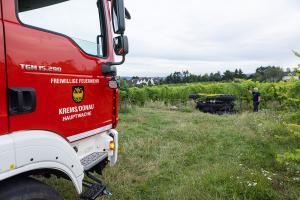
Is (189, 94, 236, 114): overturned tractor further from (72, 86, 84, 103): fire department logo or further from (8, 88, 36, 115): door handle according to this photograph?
(8, 88, 36, 115): door handle

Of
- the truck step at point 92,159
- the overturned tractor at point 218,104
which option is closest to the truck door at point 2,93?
the truck step at point 92,159

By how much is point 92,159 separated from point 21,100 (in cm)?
126

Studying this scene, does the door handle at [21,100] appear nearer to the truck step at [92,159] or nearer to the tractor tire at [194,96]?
the truck step at [92,159]

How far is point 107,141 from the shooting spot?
11.6 ft

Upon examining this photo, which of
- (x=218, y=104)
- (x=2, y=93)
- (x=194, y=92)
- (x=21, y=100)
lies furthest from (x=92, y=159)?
(x=194, y=92)

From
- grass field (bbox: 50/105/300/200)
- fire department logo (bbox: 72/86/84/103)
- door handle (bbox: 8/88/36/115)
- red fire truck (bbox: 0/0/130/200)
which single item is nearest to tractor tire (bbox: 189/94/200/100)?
grass field (bbox: 50/105/300/200)

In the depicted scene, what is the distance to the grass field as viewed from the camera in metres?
4.42

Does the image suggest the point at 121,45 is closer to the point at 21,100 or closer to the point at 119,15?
the point at 119,15

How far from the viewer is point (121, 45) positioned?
3.33m

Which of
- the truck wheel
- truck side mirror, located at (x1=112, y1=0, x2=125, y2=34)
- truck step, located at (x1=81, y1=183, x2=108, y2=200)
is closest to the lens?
the truck wheel

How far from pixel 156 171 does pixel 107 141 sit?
225 cm

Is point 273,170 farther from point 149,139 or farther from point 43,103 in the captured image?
point 43,103

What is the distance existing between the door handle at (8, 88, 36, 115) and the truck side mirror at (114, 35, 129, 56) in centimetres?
122

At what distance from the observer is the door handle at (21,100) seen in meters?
2.19
